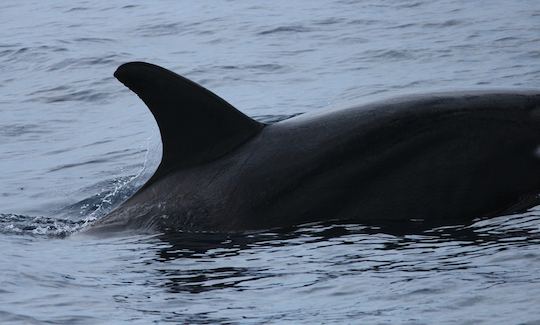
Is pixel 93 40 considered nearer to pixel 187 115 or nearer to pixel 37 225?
pixel 37 225

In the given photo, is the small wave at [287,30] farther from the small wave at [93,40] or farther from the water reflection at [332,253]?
the water reflection at [332,253]

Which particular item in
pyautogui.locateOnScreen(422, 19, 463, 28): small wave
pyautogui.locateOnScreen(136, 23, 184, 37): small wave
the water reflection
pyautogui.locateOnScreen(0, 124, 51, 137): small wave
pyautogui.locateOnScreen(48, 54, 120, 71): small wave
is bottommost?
pyautogui.locateOnScreen(0, 124, 51, 137): small wave

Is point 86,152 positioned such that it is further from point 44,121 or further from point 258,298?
point 258,298

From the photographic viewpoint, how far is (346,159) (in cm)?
1043

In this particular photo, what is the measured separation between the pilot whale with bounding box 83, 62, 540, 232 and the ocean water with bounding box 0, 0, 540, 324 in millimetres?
267

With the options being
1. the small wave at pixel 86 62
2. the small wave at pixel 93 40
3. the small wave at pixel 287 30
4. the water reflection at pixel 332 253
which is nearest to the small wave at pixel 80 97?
the small wave at pixel 86 62

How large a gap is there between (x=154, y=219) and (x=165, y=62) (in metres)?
18.1

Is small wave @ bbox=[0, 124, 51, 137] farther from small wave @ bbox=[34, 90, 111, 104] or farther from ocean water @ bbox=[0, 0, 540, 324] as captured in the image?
small wave @ bbox=[34, 90, 111, 104]

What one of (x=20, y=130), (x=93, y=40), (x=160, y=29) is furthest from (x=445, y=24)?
(x=20, y=130)

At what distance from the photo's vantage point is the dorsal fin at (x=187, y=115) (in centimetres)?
1059

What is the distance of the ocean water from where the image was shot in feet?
28.0

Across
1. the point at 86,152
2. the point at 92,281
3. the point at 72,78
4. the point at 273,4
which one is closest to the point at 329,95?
the point at 86,152

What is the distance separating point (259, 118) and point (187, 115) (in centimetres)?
949

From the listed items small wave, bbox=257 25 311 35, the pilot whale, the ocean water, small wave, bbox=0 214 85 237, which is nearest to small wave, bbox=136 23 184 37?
the ocean water
